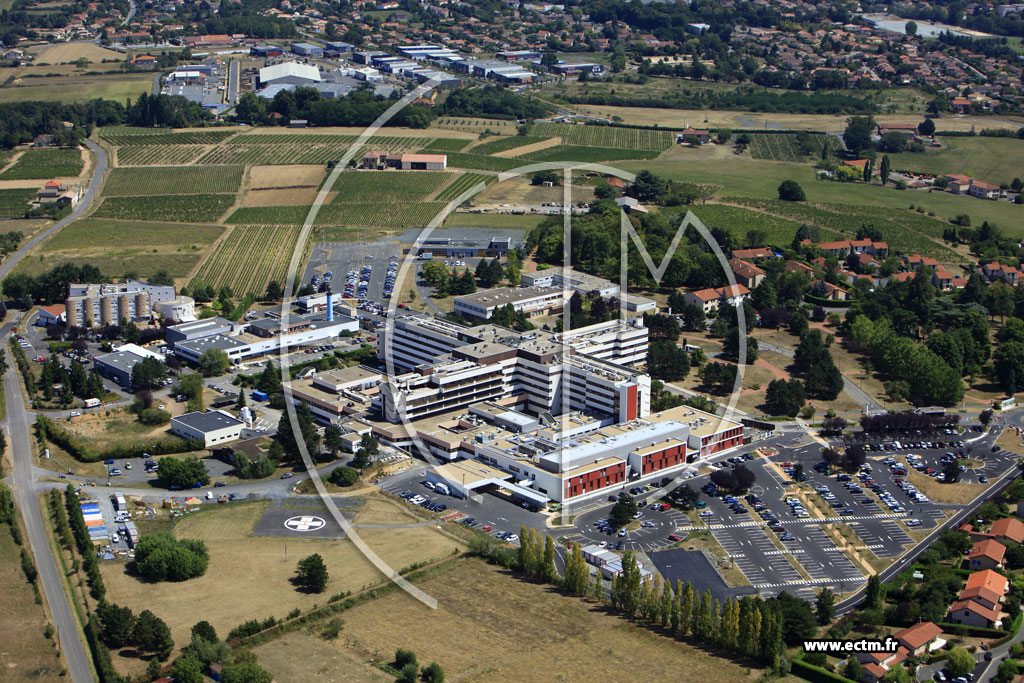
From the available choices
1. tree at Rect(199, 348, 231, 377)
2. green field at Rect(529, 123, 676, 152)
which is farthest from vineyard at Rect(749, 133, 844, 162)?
tree at Rect(199, 348, 231, 377)

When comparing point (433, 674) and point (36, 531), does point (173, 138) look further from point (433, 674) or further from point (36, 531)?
point (433, 674)

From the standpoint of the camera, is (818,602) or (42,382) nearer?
(818,602)

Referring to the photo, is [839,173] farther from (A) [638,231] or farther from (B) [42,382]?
(B) [42,382]

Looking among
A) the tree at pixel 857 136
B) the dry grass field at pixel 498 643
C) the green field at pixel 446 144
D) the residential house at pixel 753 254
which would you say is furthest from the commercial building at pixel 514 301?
the tree at pixel 857 136

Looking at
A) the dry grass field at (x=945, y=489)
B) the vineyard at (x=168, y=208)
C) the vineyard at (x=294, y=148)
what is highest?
the vineyard at (x=294, y=148)

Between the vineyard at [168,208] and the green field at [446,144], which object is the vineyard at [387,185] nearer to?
the green field at [446,144]

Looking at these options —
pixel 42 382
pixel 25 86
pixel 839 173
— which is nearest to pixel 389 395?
pixel 42 382

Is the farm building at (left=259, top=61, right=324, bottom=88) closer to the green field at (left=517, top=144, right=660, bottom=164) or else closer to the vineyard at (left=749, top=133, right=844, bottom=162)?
the green field at (left=517, top=144, right=660, bottom=164)
